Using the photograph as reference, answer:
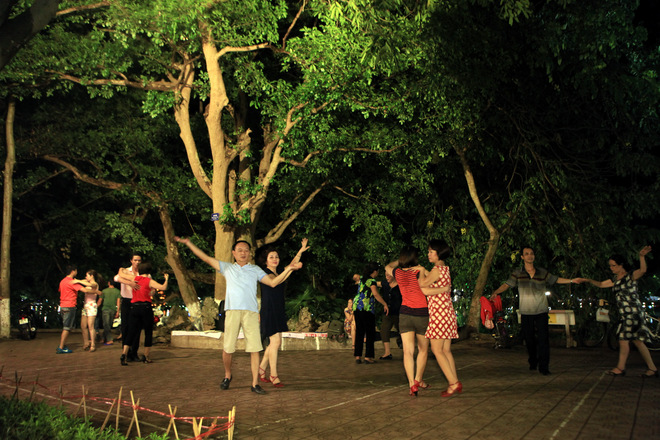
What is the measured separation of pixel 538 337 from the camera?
11883mm

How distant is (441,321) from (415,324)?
0.35 meters

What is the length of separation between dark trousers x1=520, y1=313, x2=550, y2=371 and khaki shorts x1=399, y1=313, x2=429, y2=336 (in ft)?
10.3

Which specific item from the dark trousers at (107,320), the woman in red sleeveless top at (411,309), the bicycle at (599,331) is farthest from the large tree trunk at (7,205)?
the woman in red sleeveless top at (411,309)

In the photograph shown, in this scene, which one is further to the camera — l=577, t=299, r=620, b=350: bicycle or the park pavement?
l=577, t=299, r=620, b=350: bicycle

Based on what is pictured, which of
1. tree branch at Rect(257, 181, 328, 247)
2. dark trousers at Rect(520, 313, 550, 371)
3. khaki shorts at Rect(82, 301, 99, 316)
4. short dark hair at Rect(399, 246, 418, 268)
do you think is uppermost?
tree branch at Rect(257, 181, 328, 247)

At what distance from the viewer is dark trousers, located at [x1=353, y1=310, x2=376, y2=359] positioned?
13984mm

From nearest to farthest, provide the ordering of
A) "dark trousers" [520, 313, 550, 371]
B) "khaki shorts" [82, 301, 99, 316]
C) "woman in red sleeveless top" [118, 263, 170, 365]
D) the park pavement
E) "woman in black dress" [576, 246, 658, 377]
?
the park pavement < "woman in black dress" [576, 246, 658, 377] < "dark trousers" [520, 313, 550, 371] < "woman in red sleeveless top" [118, 263, 170, 365] < "khaki shorts" [82, 301, 99, 316]

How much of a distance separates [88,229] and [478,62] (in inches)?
647

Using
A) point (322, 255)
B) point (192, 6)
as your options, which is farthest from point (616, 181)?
point (192, 6)

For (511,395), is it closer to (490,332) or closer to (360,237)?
(490,332)

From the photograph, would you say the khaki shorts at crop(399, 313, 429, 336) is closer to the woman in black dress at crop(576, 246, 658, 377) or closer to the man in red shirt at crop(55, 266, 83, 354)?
the woman in black dress at crop(576, 246, 658, 377)

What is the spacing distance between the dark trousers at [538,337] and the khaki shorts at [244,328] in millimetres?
4691

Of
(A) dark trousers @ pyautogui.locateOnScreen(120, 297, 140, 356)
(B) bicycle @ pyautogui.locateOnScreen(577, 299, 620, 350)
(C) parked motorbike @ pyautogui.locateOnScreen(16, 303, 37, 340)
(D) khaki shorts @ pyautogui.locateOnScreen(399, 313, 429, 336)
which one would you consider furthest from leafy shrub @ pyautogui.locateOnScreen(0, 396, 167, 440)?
(C) parked motorbike @ pyautogui.locateOnScreen(16, 303, 37, 340)

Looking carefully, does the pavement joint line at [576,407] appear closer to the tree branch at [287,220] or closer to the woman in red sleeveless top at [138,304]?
the woman in red sleeveless top at [138,304]
